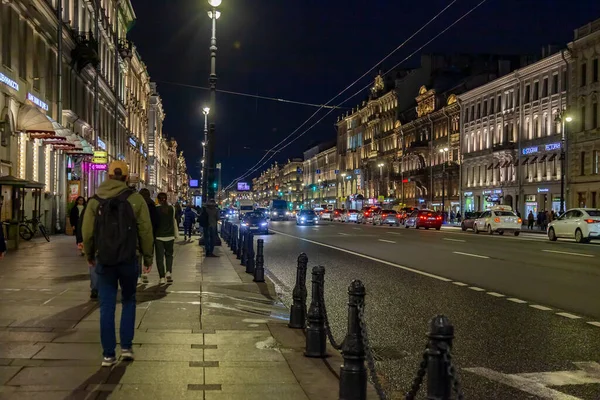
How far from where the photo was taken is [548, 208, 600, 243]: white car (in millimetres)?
29688

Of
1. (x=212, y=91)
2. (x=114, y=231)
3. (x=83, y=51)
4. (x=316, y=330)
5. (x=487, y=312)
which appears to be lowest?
(x=487, y=312)

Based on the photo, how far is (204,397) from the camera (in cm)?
549

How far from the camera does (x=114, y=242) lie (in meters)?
6.25

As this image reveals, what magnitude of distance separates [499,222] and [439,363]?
37552 mm

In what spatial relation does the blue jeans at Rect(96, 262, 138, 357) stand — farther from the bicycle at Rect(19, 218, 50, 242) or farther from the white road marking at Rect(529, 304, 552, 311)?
the bicycle at Rect(19, 218, 50, 242)

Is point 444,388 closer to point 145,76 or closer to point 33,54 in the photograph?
point 33,54

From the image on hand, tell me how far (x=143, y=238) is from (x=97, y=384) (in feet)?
4.90

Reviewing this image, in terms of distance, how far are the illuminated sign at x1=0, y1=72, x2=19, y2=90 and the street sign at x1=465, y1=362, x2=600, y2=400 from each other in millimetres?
21557

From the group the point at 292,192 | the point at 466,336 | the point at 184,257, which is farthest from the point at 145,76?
the point at 292,192

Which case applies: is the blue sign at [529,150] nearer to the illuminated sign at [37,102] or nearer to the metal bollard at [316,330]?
the illuminated sign at [37,102]

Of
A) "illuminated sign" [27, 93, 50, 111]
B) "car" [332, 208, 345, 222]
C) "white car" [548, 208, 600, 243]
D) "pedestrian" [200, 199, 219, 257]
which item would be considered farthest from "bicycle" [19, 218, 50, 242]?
"car" [332, 208, 345, 222]

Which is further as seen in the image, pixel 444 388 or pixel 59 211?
pixel 59 211

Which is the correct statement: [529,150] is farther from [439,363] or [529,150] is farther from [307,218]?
[439,363]

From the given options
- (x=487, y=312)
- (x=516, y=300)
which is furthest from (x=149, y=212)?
(x=516, y=300)
